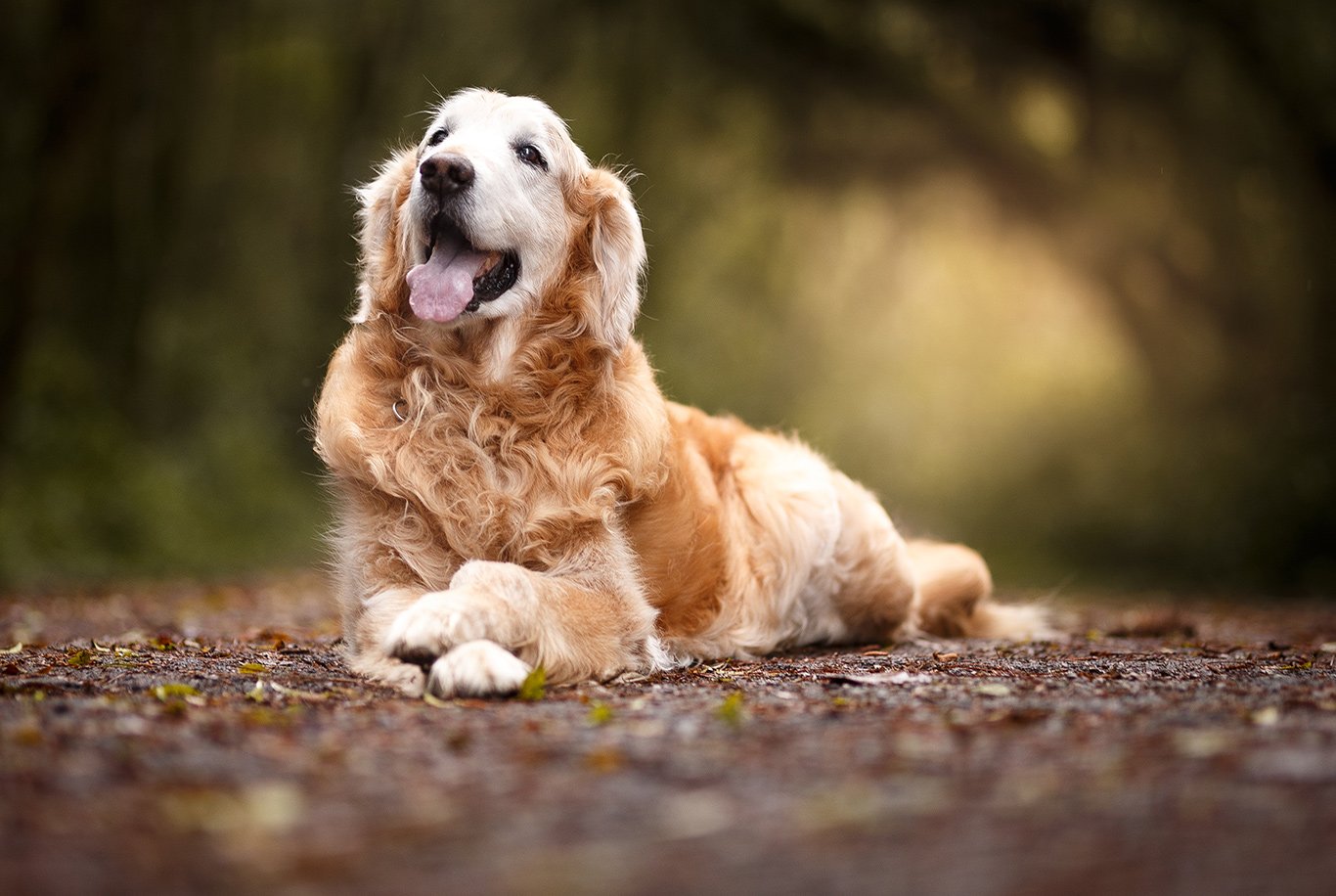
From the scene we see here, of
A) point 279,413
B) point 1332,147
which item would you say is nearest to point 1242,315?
point 1332,147

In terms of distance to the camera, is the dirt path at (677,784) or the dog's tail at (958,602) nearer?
the dirt path at (677,784)

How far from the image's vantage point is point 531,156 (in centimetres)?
527

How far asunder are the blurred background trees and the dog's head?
20.6 feet

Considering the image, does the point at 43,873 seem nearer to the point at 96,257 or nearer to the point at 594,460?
the point at 594,460

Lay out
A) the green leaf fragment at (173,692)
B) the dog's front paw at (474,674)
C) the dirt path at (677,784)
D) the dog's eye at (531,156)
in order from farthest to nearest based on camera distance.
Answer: the dog's eye at (531,156)
the dog's front paw at (474,674)
the green leaf fragment at (173,692)
the dirt path at (677,784)

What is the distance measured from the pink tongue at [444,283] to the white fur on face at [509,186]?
7 centimetres

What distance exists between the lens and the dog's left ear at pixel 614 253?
16.9 ft

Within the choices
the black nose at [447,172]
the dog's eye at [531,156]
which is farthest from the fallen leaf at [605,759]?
the dog's eye at [531,156]

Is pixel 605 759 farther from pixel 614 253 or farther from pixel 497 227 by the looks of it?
pixel 614 253

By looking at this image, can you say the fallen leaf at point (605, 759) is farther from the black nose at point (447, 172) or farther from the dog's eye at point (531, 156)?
the dog's eye at point (531, 156)

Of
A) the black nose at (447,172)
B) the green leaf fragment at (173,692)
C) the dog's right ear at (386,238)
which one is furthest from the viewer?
the dog's right ear at (386,238)

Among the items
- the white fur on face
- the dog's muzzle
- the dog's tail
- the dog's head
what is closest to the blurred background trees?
the dog's tail

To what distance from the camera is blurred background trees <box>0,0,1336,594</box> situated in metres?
12.5

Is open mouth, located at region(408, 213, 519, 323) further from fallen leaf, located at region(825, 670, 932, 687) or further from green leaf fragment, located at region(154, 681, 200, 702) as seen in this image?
fallen leaf, located at region(825, 670, 932, 687)
